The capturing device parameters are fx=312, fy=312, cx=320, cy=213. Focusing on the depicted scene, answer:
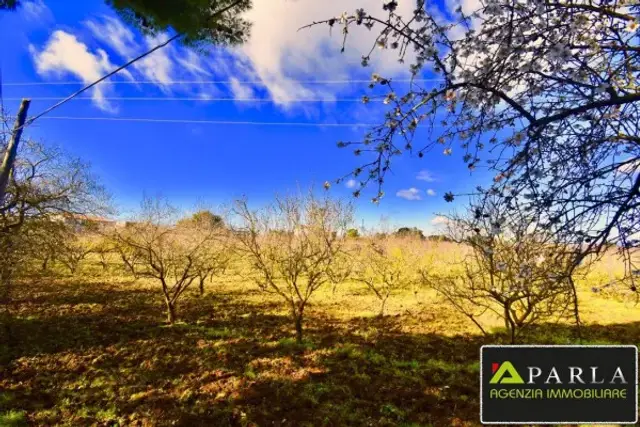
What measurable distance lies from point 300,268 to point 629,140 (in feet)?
21.2

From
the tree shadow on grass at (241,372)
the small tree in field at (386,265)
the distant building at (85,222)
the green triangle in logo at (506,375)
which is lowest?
the tree shadow on grass at (241,372)

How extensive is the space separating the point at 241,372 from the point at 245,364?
0.36m

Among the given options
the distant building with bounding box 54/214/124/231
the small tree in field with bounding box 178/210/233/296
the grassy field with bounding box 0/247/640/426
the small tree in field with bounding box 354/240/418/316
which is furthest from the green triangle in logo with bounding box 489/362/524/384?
the distant building with bounding box 54/214/124/231

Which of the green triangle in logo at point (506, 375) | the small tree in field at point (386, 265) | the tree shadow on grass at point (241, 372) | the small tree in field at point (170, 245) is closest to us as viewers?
the green triangle in logo at point (506, 375)

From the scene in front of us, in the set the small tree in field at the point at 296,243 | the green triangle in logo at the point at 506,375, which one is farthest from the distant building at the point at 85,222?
the green triangle in logo at the point at 506,375

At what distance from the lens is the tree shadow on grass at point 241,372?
14.3 feet

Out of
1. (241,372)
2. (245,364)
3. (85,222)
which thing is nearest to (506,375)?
(241,372)

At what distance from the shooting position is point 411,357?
6555 millimetres

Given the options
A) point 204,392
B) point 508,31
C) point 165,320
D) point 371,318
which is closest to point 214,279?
point 165,320

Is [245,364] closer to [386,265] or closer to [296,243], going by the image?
[296,243]

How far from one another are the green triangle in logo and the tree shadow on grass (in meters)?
1.04

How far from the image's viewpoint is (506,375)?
3547mm

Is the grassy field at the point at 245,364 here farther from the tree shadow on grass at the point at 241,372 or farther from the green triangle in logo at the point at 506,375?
the green triangle in logo at the point at 506,375

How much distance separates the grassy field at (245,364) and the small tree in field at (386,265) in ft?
9.47
